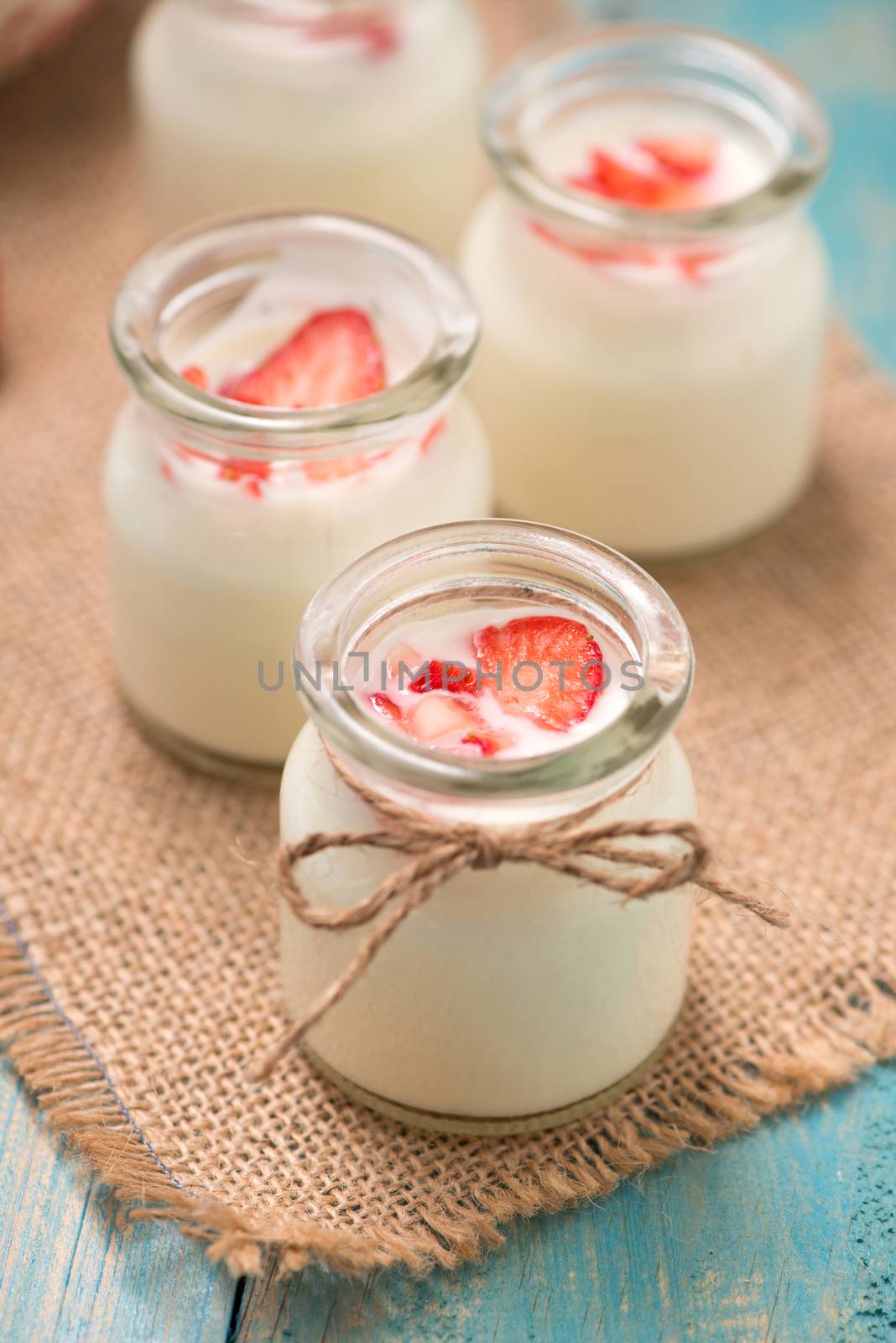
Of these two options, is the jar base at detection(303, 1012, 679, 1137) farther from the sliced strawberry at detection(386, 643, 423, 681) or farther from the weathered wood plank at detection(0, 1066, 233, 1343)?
the sliced strawberry at detection(386, 643, 423, 681)

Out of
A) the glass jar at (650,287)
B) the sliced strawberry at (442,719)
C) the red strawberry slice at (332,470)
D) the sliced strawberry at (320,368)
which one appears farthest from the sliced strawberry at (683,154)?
the sliced strawberry at (442,719)

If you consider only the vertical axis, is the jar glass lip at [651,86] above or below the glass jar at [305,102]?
above

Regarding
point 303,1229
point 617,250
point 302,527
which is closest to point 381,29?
point 617,250

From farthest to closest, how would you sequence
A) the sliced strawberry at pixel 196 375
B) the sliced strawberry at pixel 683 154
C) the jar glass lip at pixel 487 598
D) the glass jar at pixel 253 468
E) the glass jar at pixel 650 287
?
the sliced strawberry at pixel 683 154, the glass jar at pixel 650 287, the sliced strawberry at pixel 196 375, the glass jar at pixel 253 468, the jar glass lip at pixel 487 598

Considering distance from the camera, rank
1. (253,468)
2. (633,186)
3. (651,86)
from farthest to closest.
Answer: (651,86)
(633,186)
(253,468)

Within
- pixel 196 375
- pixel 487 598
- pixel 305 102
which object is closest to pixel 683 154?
pixel 305 102

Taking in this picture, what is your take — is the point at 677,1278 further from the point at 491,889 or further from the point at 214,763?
→ the point at 214,763

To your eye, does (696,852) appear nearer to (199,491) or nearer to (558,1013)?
(558,1013)

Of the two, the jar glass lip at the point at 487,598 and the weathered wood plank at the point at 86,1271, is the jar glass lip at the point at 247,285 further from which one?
the weathered wood plank at the point at 86,1271
